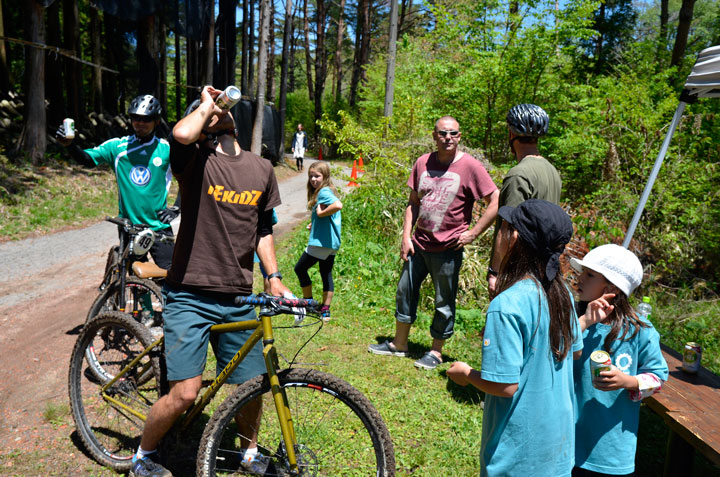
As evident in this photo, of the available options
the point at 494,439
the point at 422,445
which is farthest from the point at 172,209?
the point at 494,439

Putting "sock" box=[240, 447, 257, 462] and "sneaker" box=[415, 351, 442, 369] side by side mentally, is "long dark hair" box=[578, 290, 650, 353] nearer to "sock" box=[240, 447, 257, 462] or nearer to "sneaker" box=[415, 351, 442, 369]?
"sock" box=[240, 447, 257, 462]

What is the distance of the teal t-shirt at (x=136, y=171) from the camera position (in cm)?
468

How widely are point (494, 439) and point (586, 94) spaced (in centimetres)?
1046

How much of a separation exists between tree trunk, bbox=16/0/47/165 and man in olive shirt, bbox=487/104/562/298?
11.7 metres

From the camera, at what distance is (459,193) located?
456 centimetres

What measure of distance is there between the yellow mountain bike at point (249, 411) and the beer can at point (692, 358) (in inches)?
79.6

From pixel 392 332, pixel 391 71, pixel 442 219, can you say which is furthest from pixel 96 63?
pixel 442 219

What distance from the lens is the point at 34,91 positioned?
11906 millimetres

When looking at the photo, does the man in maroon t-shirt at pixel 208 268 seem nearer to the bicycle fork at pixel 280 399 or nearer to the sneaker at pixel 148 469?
the sneaker at pixel 148 469

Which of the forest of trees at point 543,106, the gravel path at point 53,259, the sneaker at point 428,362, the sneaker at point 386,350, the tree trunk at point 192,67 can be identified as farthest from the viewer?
the tree trunk at point 192,67

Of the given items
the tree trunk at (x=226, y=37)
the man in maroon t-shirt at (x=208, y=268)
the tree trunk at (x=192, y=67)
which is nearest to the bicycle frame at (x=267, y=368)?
the man in maroon t-shirt at (x=208, y=268)

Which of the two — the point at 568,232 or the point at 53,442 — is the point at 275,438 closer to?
the point at 53,442

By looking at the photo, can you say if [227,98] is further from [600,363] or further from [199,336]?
[600,363]

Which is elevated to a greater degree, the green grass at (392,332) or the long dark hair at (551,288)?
the long dark hair at (551,288)
